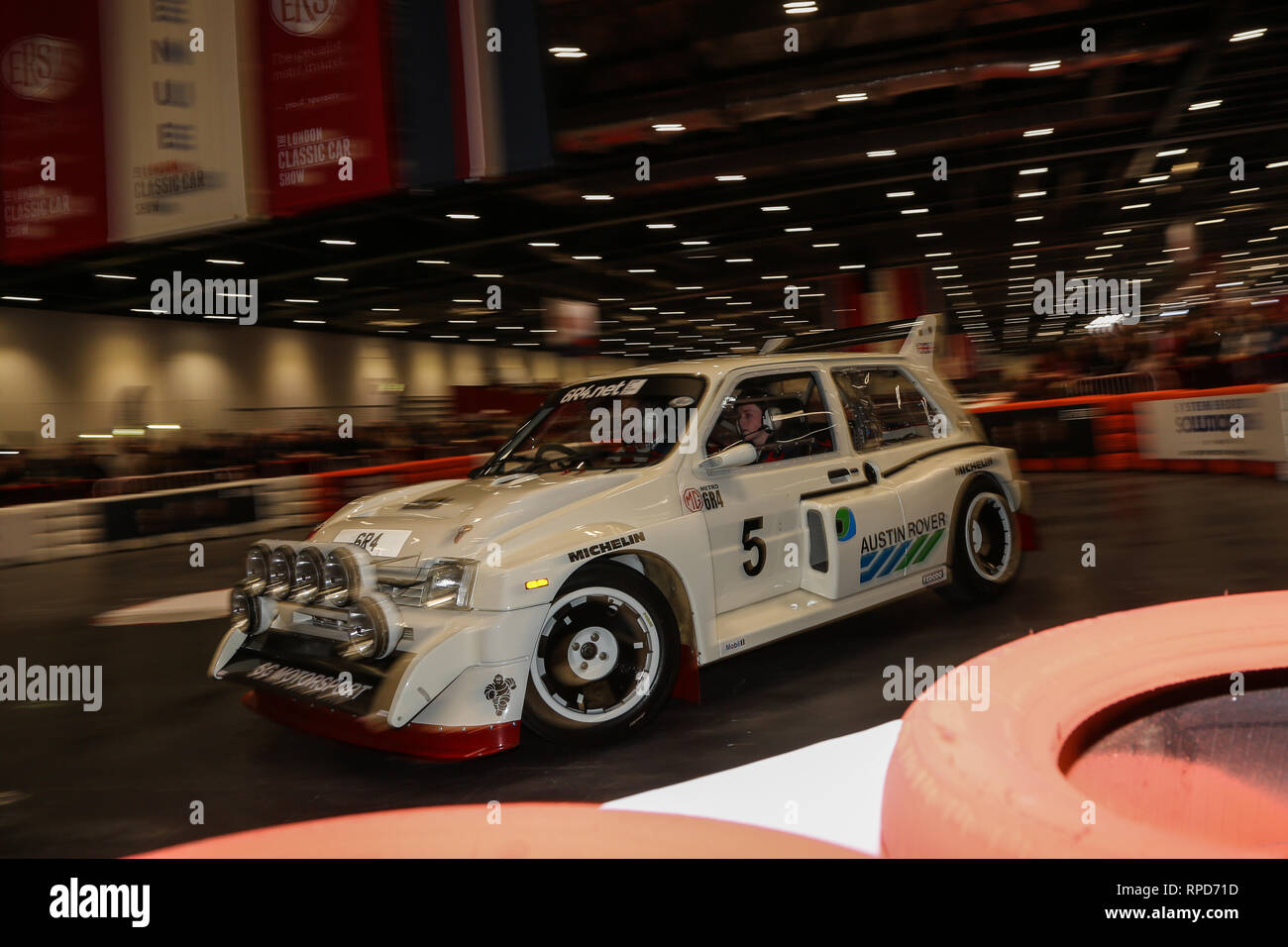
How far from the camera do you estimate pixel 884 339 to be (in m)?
6.31

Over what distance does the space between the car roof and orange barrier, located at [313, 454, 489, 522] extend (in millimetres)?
11442

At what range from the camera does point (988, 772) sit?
1239 millimetres

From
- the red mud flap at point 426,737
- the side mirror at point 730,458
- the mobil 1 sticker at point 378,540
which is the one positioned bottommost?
the red mud flap at point 426,737

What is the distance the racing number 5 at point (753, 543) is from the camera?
4.54 metres

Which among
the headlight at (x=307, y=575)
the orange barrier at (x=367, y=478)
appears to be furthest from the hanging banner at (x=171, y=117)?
the orange barrier at (x=367, y=478)

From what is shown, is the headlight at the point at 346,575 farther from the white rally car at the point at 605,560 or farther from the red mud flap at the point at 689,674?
the red mud flap at the point at 689,674

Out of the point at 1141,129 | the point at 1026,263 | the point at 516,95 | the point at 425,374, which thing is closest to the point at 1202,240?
the point at 1026,263

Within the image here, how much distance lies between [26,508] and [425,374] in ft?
78.9

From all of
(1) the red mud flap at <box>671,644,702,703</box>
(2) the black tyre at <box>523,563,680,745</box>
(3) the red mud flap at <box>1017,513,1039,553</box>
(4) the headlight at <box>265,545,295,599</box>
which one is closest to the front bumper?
(2) the black tyre at <box>523,563,680,745</box>

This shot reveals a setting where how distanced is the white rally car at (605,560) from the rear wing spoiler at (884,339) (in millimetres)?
464

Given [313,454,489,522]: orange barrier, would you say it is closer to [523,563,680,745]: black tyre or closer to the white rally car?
the white rally car

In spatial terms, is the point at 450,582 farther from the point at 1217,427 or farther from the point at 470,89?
the point at 1217,427

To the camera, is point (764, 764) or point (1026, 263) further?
point (1026, 263)
